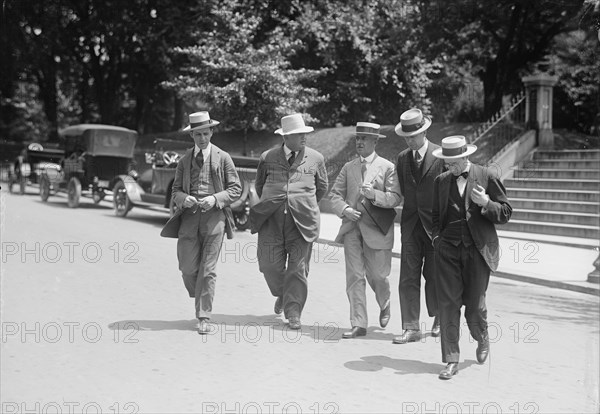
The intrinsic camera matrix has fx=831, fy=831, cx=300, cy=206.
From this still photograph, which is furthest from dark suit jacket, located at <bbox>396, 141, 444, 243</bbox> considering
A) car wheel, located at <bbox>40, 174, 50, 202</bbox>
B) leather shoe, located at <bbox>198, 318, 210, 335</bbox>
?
car wheel, located at <bbox>40, 174, 50, 202</bbox>

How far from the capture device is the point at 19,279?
1009cm

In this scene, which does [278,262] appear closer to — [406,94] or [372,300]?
[372,300]

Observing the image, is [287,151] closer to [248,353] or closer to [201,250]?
[201,250]

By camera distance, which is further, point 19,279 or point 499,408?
point 19,279

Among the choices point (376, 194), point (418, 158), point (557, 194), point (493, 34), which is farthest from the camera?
point (493, 34)

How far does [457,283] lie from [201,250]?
8.35 feet

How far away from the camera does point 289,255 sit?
25.6 ft

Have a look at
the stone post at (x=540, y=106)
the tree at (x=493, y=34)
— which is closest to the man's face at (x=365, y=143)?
the stone post at (x=540, y=106)

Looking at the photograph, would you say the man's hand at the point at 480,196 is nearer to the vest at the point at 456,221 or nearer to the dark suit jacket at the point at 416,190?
the vest at the point at 456,221

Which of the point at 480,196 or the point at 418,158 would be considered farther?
the point at 418,158

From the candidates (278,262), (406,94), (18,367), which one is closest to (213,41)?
(406,94)

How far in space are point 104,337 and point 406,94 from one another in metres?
22.6

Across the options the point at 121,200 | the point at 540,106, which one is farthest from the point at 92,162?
the point at 540,106

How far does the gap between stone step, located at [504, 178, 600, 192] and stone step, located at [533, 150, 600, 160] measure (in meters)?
0.99
